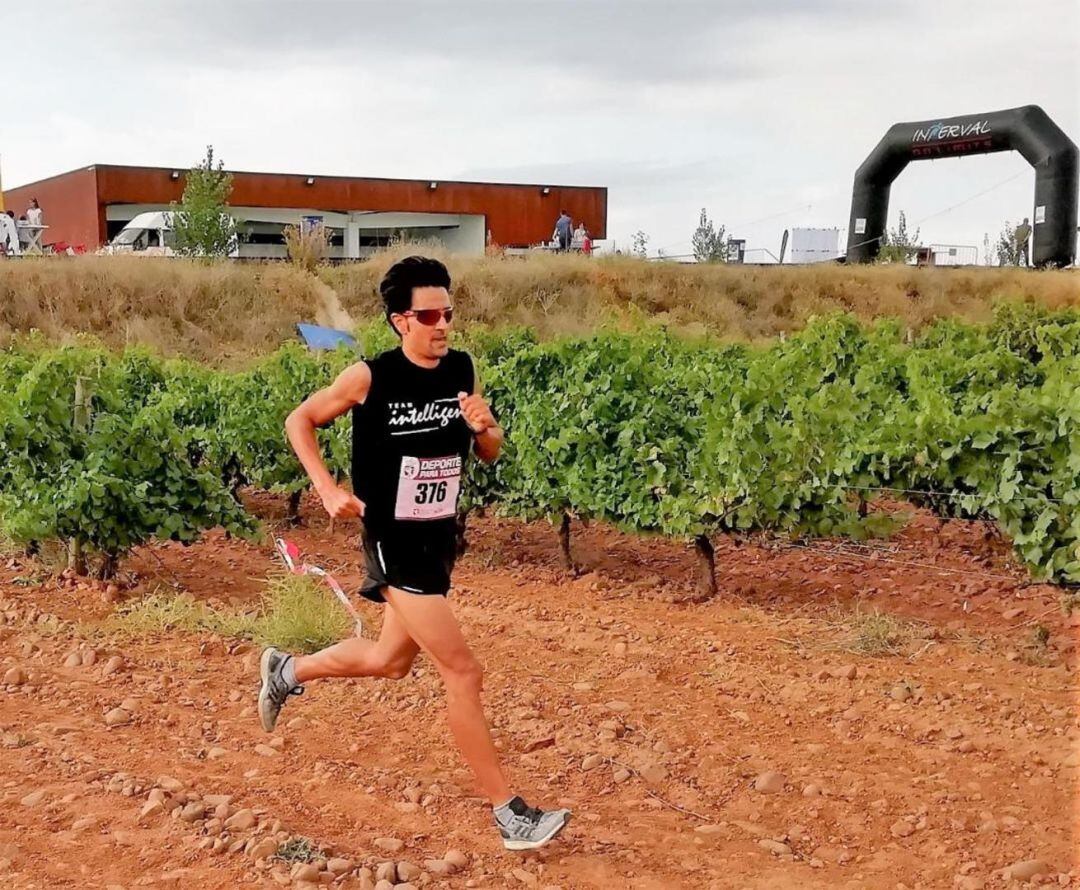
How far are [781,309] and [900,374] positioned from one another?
20.6 meters

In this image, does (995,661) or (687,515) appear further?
(687,515)

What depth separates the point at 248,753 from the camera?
453 cm

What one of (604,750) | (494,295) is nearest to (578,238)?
(494,295)

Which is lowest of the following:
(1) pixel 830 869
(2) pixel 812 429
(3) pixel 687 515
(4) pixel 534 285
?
(1) pixel 830 869

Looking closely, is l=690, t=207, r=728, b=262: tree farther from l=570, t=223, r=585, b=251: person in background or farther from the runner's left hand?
the runner's left hand

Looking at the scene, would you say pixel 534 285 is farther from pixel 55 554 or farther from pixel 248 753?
pixel 248 753

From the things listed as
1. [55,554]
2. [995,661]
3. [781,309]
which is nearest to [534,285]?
[781,309]

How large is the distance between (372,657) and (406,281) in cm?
124

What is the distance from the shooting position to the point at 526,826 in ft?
11.9

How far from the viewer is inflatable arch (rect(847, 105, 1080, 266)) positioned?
91.7 ft

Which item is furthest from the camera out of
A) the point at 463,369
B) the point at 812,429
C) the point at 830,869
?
the point at 812,429

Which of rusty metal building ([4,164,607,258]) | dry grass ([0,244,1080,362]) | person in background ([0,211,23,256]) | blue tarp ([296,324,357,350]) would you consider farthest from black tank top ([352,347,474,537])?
rusty metal building ([4,164,607,258])

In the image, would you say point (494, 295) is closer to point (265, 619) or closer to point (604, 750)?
point (265, 619)

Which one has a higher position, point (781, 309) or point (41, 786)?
point (781, 309)
